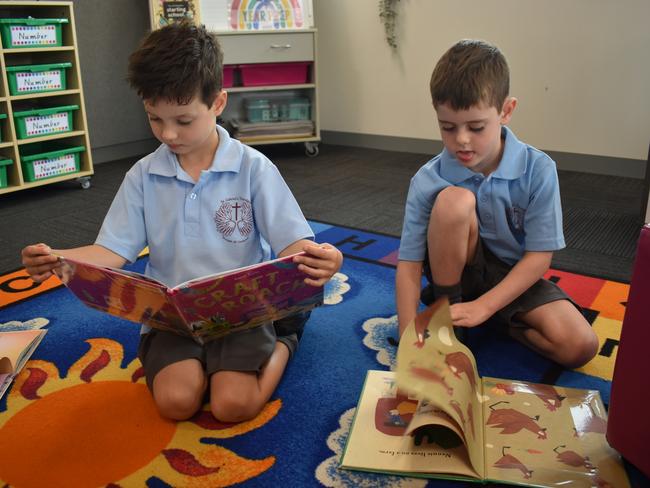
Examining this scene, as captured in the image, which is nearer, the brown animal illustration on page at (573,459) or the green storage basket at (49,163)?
the brown animal illustration on page at (573,459)

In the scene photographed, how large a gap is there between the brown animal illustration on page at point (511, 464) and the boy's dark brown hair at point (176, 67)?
0.71 metres

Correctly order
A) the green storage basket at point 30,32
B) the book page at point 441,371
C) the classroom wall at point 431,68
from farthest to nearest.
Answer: the classroom wall at point 431,68
the green storage basket at point 30,32
the book page at point 441,371

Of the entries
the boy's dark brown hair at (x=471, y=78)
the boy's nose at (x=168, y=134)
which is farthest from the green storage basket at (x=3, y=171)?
the boy's dark brown hair at (x=471, y=78)

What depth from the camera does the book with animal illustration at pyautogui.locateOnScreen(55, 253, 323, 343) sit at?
0.85 metres

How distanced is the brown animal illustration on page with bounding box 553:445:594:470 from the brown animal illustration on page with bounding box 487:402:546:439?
0.04m

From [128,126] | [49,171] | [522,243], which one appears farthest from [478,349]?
[128,126]

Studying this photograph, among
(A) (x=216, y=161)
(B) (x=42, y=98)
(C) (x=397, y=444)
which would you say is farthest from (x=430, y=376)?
(B) (x=42, y=98)

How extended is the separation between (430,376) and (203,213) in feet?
1.58

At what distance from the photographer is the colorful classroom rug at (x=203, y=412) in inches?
33.8

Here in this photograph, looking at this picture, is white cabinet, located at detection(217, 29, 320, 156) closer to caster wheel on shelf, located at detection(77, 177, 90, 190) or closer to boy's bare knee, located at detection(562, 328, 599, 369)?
caster wheel on shelf, located at detection(77, 177, 90, 190)

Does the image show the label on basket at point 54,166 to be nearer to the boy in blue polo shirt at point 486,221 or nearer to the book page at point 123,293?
the book page at point 123,293

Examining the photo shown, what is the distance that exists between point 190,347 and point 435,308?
1.45ft

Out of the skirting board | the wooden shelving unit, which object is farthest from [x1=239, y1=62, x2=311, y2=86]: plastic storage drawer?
the wooden shelving unit

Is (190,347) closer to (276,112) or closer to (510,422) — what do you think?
(510,422)
